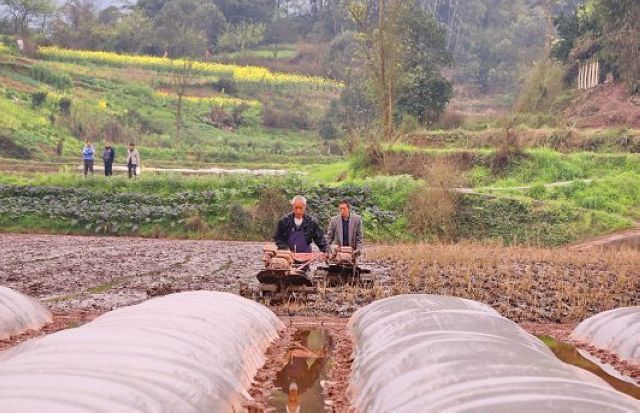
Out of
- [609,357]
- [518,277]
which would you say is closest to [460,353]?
[609,357]

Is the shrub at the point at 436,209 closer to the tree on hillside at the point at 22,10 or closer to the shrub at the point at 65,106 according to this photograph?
the shrub at the point at 65,106

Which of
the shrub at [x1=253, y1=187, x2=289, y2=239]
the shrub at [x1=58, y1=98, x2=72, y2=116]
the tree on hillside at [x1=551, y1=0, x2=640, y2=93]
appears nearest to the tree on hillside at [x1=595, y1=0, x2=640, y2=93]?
the tree on hillside at [x1=551, y1=0, x2=640, y2=93]

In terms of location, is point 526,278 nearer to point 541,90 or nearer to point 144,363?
point 144,363

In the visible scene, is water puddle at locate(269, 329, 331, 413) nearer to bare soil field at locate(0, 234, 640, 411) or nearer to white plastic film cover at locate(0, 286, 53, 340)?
bare soil field at locate(0, 234, 640, 411)

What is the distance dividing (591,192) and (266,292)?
15.0m

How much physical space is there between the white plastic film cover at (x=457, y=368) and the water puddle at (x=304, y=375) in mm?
338

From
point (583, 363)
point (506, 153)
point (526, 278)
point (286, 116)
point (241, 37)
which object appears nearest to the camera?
point (583, 363)

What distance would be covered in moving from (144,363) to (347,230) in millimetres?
5864

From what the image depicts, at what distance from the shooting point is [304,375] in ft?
24.2

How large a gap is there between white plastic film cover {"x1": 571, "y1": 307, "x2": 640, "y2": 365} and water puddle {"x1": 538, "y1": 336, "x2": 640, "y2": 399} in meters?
0.24

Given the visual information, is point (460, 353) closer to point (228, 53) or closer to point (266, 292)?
point (266, 292)

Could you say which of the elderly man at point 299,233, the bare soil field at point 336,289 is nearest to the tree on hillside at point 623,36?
the bare soil field at point 336,289

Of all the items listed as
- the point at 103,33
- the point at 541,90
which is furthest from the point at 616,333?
the point at 103,33

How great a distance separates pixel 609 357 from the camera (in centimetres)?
809
